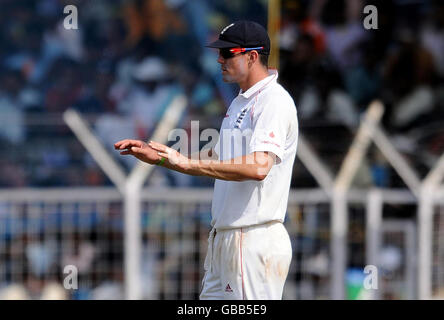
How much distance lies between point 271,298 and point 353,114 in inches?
247

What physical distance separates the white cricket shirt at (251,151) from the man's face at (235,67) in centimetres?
9

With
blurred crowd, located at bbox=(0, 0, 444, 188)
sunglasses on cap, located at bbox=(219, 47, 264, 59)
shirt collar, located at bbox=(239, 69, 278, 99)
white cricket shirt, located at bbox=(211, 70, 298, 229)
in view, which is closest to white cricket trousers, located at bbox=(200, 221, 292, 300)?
white cricket shirt, located at bbox=(211, 70, 298, 229)

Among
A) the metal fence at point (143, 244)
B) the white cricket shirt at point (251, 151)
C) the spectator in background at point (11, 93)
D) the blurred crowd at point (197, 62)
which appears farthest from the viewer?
the spectator in background at point (11, 93)

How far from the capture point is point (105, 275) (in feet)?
26.0

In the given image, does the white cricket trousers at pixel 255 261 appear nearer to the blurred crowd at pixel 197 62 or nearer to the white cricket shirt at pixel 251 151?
the white cricket shirt at pixel 251 151

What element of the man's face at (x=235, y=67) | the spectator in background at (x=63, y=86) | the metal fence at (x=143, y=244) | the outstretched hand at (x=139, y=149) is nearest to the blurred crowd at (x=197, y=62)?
the spectator in background at (x=63, y=86)

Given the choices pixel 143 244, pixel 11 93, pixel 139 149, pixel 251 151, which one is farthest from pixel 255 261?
pixel 11 93

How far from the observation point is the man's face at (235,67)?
4.23 metres

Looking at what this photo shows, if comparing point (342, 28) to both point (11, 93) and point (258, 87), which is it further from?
point (258, 87)

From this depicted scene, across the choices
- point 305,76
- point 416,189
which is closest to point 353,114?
point 305,76

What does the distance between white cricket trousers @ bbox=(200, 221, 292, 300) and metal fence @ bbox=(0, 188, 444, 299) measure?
3661 millimetres

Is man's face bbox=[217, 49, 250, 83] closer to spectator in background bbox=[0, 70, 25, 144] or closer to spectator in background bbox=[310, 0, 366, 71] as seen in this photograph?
spectator in background bbox=[310, 0, 366, 71]
